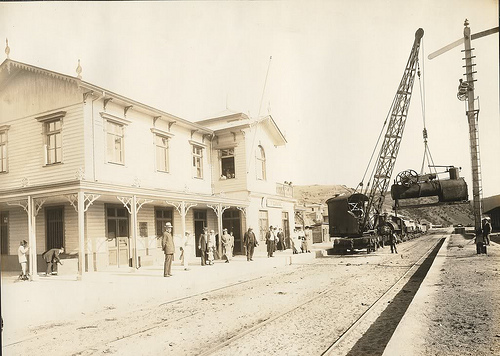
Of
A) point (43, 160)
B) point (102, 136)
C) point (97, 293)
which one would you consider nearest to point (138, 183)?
point (102, 136)

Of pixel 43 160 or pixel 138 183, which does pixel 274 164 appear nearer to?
pixel 138 183

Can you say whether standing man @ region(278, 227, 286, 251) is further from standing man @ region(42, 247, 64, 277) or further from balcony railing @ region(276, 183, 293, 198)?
standing man @ region(42, 247, 64, 277)

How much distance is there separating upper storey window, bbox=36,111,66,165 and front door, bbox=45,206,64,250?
4.90 ft

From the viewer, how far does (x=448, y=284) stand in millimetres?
8219

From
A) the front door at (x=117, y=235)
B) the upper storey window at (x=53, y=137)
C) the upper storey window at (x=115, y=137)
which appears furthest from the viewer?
the front door at (x=117, y=235)

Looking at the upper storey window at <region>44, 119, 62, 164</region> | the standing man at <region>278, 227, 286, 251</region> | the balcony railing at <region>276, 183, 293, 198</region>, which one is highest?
the upper storey window at <region>44, 119, 62, 164</region>

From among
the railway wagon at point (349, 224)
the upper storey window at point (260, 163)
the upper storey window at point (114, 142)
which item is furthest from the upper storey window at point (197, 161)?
the railway wagon at point (349, 224)

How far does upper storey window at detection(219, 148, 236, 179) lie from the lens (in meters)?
19.9

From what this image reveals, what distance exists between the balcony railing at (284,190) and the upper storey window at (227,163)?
3825 millimetres

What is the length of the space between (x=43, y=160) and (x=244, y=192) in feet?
33.3

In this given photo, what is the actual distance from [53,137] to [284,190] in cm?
1483

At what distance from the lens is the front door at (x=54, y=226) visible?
11067 millimetres

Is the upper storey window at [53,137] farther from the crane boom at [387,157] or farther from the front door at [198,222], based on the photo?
the crane boom at [387,157]

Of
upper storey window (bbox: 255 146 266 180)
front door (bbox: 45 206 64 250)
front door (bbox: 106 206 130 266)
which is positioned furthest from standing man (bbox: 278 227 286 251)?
front door (bbox: 45 206 64 250)
